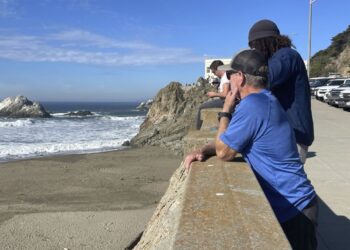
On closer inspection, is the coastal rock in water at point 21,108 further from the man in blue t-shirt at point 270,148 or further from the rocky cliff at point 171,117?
the man in blue t-shirt at point 270,148

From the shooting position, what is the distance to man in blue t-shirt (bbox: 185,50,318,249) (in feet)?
9.48

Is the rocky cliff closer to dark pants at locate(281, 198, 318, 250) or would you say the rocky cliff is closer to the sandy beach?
the sandy beach

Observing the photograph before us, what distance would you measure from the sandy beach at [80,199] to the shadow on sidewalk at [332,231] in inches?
130

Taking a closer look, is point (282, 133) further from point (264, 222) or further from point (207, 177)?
point (264, 222)

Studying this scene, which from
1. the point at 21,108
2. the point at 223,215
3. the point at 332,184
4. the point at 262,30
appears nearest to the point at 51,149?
the point at 332,184

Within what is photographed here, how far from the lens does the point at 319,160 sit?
32.4 ft

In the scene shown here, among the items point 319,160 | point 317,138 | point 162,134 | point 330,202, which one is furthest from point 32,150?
point 330,202

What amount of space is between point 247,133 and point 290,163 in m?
0.31

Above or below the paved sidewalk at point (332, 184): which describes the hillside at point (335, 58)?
above

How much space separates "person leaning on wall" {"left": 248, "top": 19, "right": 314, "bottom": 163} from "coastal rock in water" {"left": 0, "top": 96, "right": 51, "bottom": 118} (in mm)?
72374

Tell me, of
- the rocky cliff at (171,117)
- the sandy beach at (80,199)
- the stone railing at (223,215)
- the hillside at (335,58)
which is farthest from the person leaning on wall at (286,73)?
the hillside at (335,58)

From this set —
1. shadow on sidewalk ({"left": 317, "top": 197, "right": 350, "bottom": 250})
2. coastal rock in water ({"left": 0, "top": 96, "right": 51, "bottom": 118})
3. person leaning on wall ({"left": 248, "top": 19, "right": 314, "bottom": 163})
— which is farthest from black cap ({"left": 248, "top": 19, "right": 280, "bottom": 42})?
coastal rock in water ({"left": 0, "top": 96, "right": 51, "bottom": 118})

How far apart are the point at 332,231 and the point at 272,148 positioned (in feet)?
9.98

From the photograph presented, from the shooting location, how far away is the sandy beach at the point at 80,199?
8469 millimetres
